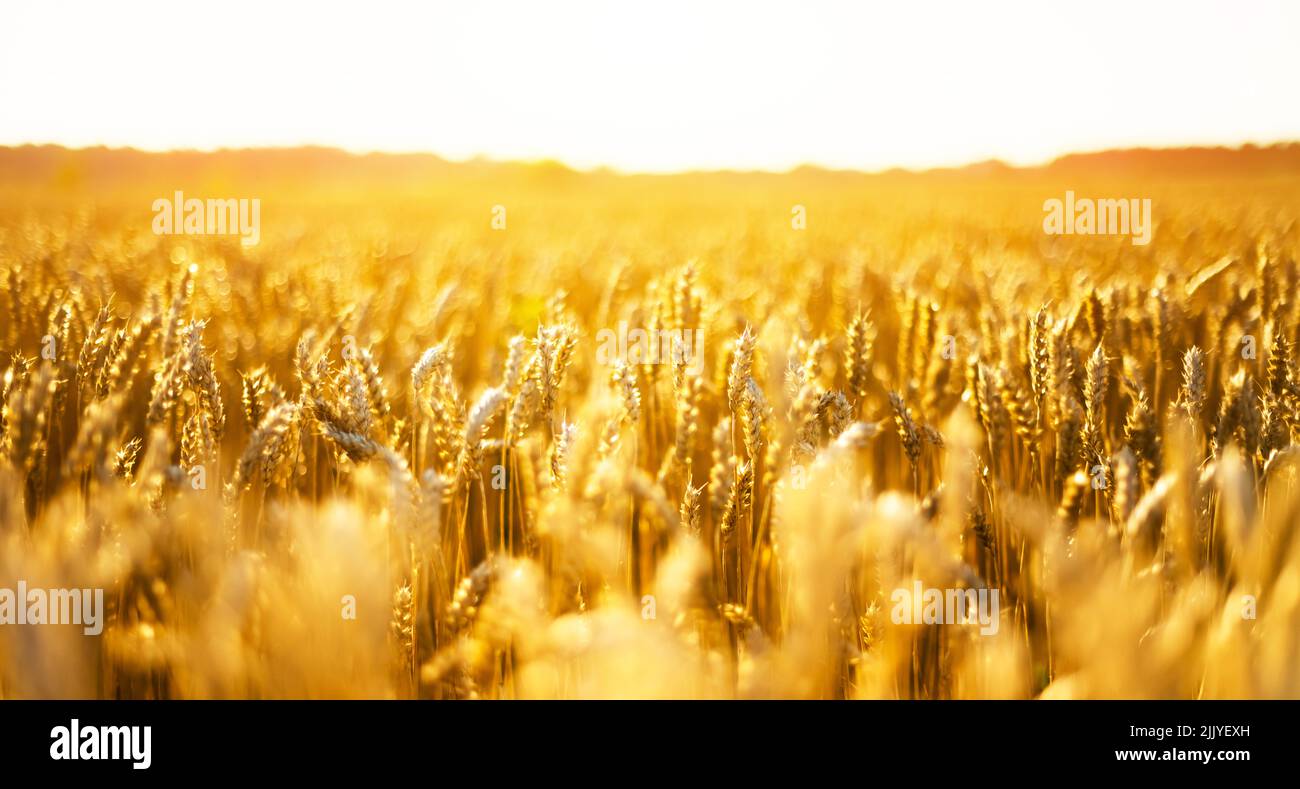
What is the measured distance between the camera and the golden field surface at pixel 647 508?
84 centimetres

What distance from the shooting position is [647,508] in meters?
1.37

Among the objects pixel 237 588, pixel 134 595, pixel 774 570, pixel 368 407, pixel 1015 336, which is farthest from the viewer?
pixel 1015 336

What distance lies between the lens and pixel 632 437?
163 cm

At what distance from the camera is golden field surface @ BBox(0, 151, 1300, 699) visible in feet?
2.76

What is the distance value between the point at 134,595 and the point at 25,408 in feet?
1.77

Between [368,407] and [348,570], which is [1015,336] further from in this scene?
[348,570]
